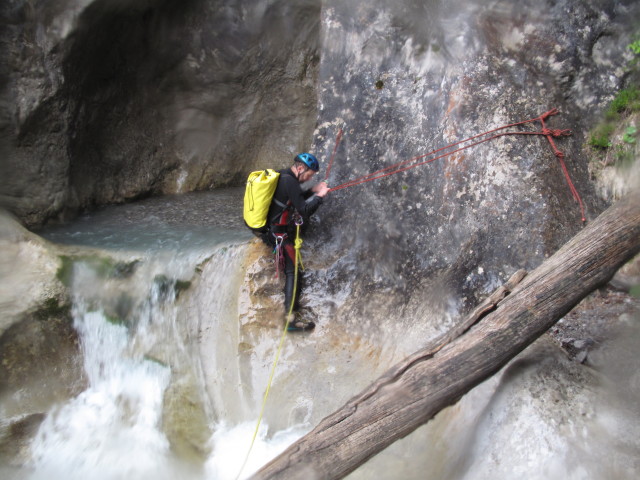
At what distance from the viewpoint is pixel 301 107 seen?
8.00m

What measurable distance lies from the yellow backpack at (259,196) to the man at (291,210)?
0.07m

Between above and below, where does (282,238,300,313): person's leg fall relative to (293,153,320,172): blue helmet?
below

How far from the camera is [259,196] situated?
494 centimetres

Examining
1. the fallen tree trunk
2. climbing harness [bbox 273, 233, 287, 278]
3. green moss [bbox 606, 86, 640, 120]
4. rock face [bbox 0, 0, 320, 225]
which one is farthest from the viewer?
rock face [bbox 0, 0, 320, 225]

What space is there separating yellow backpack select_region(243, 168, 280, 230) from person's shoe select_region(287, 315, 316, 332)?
3.33ft

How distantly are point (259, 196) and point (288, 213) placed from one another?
366 mm

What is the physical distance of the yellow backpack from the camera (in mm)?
4910

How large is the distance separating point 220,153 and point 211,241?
8.38 feet

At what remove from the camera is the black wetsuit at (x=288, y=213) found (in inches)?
194

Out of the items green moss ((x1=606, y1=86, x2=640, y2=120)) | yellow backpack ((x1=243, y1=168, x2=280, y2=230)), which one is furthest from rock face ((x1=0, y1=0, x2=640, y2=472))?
yellow backpack ((x1=243, y1=168, x2=280, y2=230))

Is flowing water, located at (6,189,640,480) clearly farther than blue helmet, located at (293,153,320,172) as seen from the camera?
No

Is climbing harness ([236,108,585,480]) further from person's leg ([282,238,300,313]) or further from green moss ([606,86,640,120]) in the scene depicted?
green moss ([606,86,640,120])

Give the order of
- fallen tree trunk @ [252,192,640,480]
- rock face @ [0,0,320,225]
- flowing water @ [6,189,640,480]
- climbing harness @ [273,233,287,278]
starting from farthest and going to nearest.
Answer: rock face @ [0,0,320,225]
climbing harness @ [273,233,287,278]
flowing water @ [6,189,640,480]
fallen tree trunk @ [252,192,640,480]

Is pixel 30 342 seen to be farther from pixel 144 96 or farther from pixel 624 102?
pixel 624 102
